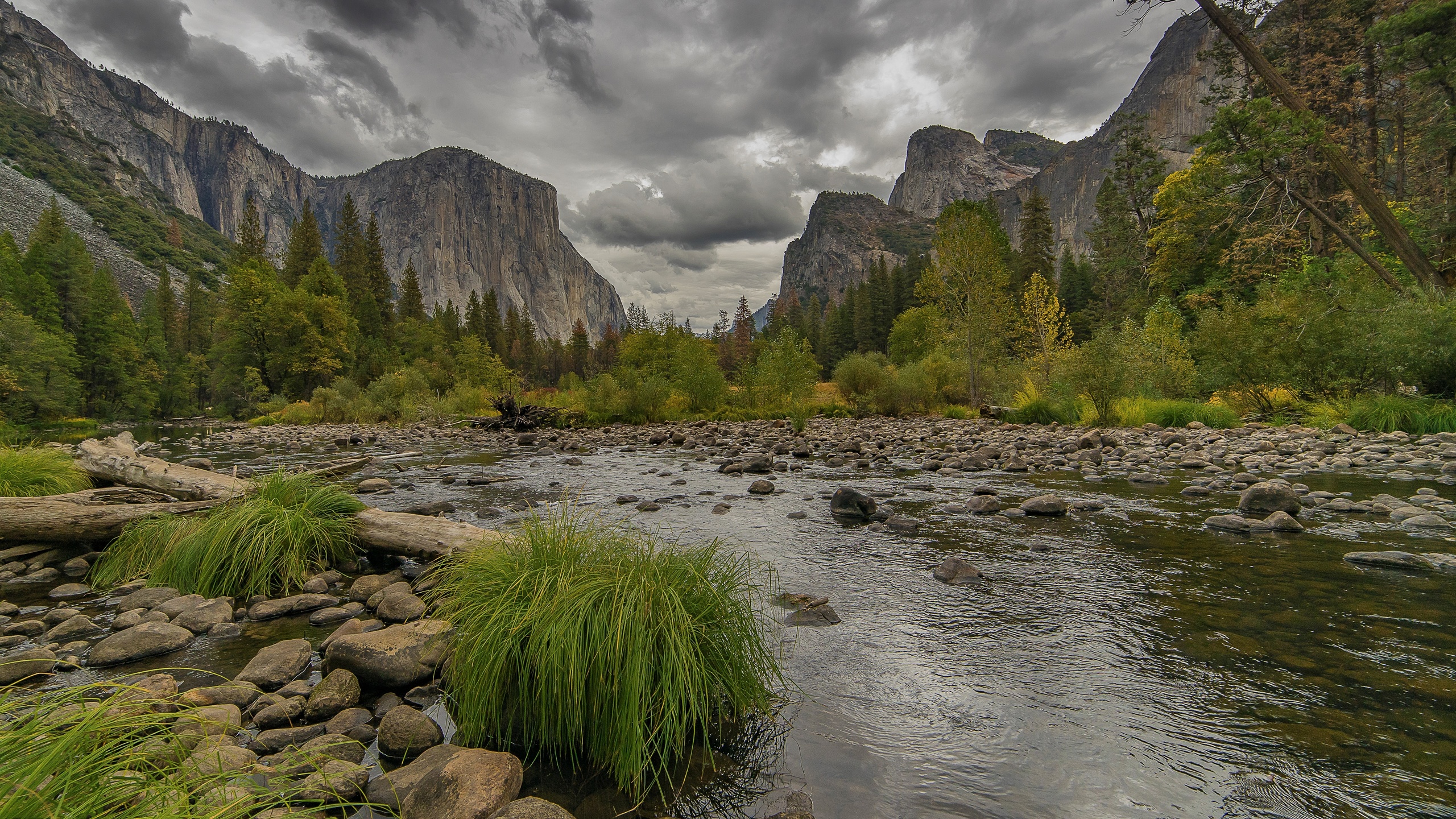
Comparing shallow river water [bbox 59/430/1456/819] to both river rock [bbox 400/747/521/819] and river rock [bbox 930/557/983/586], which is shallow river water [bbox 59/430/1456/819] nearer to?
river rock [bbox 930/557/983/586]

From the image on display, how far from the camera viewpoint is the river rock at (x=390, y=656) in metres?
3.36

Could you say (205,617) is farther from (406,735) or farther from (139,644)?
(406,735)

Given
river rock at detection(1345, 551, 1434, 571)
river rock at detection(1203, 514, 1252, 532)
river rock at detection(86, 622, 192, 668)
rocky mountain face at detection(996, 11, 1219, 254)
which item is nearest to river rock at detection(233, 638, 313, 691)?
river rock at detection(86, 622, 192, 668)

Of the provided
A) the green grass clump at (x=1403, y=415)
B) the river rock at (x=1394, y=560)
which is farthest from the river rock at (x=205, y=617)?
the green grass clump at (x=1403, y=415)

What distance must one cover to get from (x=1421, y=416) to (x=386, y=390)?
42976mm

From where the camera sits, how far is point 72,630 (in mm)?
4117

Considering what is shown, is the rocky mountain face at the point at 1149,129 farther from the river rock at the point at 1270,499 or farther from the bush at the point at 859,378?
the river rock at the point at 1270,499

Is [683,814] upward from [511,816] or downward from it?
downward

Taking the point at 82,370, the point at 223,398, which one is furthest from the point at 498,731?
the point at 82,370

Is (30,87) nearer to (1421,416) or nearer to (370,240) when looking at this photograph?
(370,240)

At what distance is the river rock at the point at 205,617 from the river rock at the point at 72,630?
1.76ft

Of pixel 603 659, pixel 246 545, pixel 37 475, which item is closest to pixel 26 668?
pixel 246 545

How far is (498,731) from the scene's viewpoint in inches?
109

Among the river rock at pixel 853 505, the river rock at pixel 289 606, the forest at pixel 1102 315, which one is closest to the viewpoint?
the river rock at pixel 289 606
